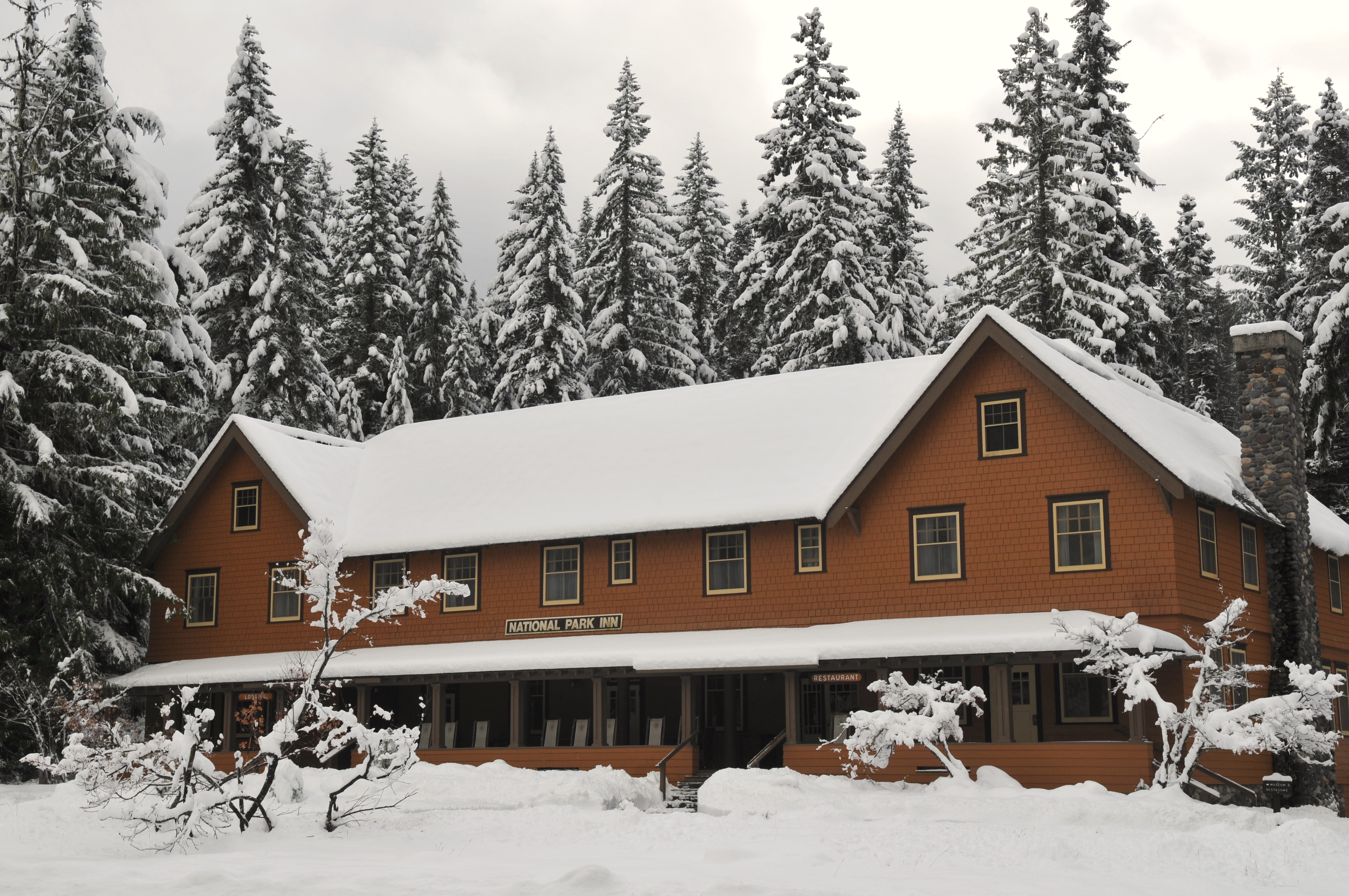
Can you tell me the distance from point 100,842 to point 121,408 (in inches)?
614

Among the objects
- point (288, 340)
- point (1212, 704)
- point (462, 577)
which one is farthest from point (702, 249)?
point (1212, 704)

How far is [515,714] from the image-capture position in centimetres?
3012

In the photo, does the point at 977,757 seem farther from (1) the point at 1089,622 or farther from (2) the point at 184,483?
(2) the point at 184,483

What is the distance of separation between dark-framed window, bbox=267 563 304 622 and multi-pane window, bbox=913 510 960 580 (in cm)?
1529

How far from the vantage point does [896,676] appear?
77.3 feet

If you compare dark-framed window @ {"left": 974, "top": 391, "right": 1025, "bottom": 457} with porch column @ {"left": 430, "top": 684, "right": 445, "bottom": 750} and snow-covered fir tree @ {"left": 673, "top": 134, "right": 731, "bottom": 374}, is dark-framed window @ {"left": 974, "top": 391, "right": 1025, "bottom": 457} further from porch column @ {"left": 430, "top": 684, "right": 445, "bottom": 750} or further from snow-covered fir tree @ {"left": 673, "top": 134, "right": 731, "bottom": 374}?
snow-covered fir tree @ {"left": 673, "top": 134, "right": 731, "bottom": 374}

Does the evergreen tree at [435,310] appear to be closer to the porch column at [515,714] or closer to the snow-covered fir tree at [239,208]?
the snow-covered fir tree at [239,208]

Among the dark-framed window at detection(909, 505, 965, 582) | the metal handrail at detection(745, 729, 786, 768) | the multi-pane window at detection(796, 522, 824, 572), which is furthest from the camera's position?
the multi-pane window at detection(796, 522, 824, 572)

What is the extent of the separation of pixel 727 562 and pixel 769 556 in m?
0.97

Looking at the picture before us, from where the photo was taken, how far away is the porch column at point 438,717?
30.7 metres

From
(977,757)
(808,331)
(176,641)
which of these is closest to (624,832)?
(977,757)

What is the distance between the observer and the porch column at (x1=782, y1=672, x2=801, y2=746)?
27094 mm

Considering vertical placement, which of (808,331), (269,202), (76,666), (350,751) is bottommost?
(350,751)

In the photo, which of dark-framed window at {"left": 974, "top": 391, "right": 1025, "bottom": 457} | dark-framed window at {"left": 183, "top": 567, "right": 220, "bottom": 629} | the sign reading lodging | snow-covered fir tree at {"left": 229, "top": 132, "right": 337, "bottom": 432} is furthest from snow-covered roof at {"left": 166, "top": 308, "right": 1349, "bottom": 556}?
snow-covered fir tree at {"left": 229, "top": 132, "right": 337, "bottom": 432}
